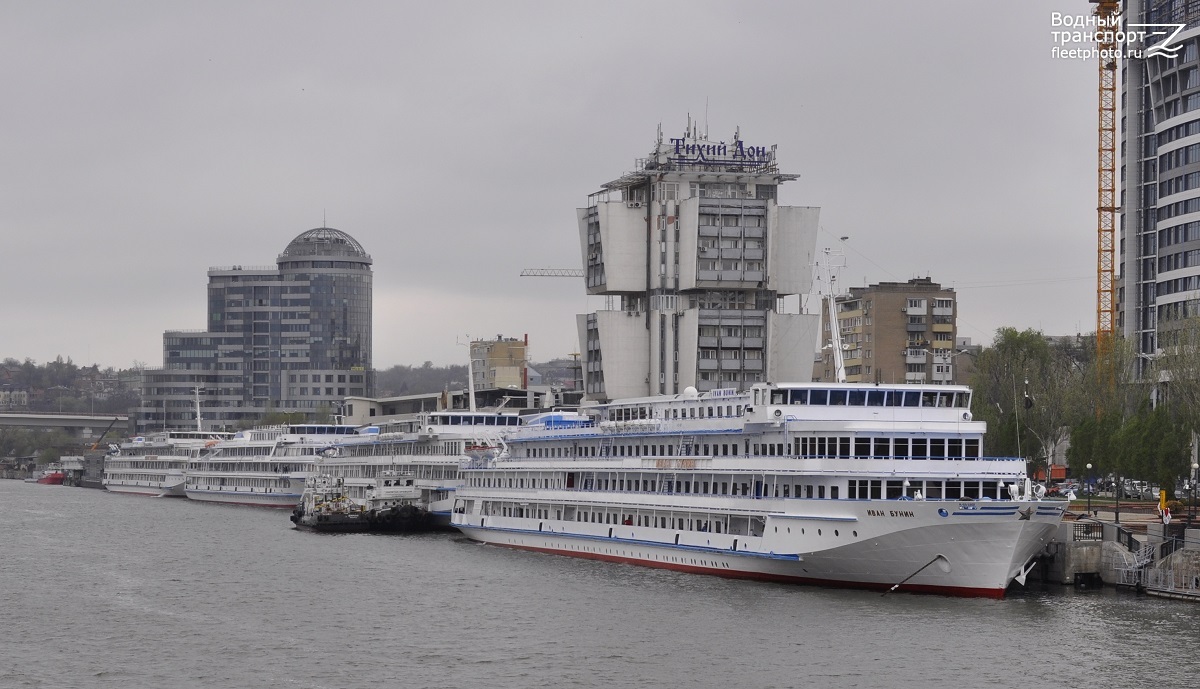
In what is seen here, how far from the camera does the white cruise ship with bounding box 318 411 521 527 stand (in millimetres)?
117438

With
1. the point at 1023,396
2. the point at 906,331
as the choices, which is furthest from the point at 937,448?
the point at 906,331

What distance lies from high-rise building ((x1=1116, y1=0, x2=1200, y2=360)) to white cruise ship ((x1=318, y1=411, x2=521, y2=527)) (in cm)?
5790

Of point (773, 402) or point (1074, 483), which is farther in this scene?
point (1074, 483)

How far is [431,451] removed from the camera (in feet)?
412

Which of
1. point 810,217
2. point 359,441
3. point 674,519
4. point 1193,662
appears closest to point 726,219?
point 810,217

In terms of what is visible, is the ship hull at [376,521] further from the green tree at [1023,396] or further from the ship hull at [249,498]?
the green tree at [1023,396]

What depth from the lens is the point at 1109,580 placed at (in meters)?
69.8

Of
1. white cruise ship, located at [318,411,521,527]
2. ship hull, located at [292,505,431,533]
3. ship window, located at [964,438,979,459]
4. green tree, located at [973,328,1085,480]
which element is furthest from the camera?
green tree, located at [973,328,1085,480]

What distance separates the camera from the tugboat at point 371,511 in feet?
375

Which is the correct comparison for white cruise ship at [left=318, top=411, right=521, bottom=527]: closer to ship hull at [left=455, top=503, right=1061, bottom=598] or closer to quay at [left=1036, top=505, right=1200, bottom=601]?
ship hull at [left=455, top=503, right=1061, bottom=598]

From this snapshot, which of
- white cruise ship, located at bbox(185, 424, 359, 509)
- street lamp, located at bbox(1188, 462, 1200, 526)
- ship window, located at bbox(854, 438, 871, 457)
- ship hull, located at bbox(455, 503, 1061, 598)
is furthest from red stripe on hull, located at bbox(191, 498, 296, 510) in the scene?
ship window, located at bbox(854, 438, 871, 457)

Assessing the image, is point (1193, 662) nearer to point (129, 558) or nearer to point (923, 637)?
point (923, 637)

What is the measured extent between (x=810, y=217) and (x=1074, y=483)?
37.5 metres

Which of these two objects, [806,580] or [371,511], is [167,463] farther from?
[806,580]
